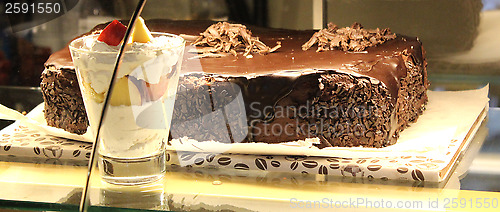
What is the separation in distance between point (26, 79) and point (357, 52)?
81 centimetres

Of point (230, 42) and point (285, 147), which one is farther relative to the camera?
point (230, 42)

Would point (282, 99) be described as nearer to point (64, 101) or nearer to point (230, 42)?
point (230, 42)

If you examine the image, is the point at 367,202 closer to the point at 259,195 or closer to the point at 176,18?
the point at 259,195

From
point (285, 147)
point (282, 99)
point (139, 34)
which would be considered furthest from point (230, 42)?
point (139, 34)

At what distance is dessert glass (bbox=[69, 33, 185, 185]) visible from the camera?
97 cm

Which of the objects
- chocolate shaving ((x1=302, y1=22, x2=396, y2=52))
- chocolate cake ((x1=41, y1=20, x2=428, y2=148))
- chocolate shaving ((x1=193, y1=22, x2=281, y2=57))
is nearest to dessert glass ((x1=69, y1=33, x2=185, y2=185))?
chocolate cake ((x1=41, y1=20, x2=428, y2=148))

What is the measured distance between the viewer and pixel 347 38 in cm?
143

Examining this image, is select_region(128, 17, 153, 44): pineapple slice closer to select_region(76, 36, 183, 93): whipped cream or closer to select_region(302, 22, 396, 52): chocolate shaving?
select_region(76, 36, 183, 93): whipped cream

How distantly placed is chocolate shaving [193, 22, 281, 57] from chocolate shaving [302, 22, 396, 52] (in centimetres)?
9

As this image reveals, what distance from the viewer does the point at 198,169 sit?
1142mm

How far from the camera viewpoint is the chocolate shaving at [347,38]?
1410 millimetres

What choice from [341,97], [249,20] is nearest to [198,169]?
[341,97]

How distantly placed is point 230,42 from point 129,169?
1.61 ft

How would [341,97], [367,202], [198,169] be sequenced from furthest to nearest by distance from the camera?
[341,97]
[198,169]
[367,202]
